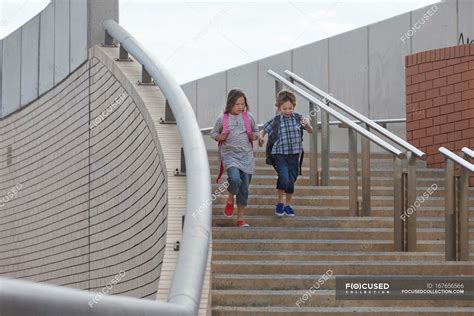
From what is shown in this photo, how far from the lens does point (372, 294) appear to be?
812 centimetres

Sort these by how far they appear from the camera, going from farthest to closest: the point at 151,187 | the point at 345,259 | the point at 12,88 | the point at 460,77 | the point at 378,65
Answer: the point at 12,88 → the point at 378,65 → the point at 460,77 → the point at 151,187 → the point at 345,259

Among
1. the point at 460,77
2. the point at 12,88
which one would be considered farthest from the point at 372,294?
the point at 12,88

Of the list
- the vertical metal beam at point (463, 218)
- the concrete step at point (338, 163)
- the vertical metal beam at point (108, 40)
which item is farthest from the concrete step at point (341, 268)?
the vertical metal beam at point (108, 40)

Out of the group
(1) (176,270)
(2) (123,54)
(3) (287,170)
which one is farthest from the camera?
(2) (123,54)

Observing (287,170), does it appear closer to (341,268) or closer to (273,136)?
(273,136)

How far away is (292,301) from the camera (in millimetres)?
7918

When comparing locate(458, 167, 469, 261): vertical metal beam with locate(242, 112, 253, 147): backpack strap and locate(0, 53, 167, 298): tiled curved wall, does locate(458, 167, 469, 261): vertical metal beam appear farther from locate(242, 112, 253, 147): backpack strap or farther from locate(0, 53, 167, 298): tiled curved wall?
locate(0, 53, 167, 298): tiled curved wall

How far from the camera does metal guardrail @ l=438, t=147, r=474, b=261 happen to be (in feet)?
28.9

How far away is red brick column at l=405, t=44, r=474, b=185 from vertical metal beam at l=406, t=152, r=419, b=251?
7.54ft

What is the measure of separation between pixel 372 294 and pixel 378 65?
6.11m

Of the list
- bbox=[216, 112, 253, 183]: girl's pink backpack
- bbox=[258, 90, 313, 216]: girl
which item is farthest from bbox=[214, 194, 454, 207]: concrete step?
bbox=[216, 112, 253, 183]: girl's pink backpack

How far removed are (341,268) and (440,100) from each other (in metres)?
3.77

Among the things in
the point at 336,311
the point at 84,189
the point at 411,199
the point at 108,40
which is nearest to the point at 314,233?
the point at 411,199

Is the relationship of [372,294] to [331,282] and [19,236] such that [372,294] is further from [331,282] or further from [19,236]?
[19,236]
